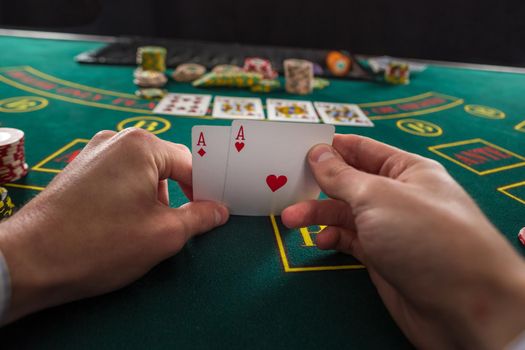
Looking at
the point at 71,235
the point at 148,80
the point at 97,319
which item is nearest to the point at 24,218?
the point at 71,235

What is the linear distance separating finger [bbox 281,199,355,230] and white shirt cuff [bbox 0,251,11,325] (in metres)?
0.54

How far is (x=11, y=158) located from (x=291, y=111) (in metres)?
1.38

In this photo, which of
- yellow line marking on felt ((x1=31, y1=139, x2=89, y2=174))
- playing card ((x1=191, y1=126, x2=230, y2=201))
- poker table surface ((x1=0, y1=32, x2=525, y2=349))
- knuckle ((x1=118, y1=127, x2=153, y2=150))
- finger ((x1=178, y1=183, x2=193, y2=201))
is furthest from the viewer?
yellow line marking on felt ((x1=31, y1=139, x2=89, y2=174))

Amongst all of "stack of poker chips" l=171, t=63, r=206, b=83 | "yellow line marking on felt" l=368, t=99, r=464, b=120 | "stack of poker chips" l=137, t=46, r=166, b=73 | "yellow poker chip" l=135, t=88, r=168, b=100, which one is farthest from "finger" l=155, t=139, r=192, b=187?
"stack of poker chips" l=137, t=46, r=166, b=73

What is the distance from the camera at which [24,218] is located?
659 millimetres

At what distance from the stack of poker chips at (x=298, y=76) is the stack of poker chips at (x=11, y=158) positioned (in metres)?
1.63

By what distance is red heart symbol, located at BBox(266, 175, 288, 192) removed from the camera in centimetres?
94

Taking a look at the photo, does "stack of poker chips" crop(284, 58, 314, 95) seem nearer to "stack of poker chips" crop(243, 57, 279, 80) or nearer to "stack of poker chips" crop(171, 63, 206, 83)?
"stack of poker chips" crop(243, 57, 279, 80)

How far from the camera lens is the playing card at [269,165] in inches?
34.6

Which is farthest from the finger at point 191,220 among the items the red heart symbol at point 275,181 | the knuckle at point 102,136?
the knuckle at point 102,136

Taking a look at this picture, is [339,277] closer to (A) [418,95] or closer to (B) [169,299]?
(B) [169,299]

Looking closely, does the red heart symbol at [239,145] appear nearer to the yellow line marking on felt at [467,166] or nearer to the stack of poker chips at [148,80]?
the yellow line marking on felt at [467,166]

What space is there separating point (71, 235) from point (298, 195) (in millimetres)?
555

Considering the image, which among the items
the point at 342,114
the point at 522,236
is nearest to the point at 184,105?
the point at 342,114
